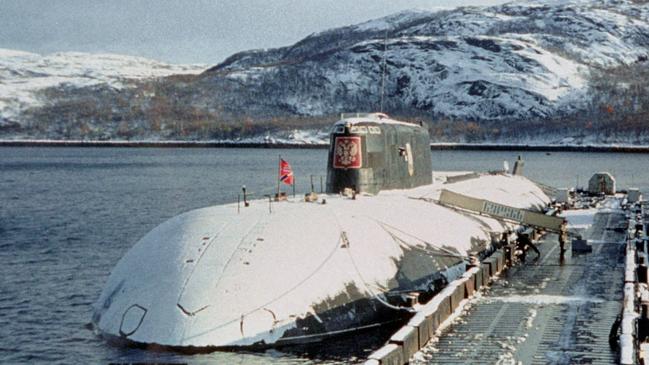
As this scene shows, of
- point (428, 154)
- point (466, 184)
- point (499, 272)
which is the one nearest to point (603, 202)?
point (466, 184)

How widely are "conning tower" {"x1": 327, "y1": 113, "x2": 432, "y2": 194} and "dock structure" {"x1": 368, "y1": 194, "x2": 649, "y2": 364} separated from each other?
5.61m

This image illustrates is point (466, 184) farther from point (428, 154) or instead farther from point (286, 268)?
point (286, 268)

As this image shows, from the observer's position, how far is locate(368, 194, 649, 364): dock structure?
19281mm

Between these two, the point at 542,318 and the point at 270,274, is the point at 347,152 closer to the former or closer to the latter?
the point at 270,274

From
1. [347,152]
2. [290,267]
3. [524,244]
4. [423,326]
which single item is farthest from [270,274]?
[524,244]

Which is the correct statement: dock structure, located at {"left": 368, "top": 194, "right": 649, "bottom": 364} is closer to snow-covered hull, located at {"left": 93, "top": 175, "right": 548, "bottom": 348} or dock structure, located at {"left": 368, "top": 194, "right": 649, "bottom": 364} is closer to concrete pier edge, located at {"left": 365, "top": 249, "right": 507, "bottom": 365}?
concrete pier edge, located at {"left": 365, "top": 249, "right": 507, "bottom": 365}

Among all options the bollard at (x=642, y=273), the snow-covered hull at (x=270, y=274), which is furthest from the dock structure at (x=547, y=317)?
the snow-covered hull at (x=270, y=274)

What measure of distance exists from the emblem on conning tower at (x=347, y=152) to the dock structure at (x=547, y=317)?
6130 millimetres

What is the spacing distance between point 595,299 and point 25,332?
16561 millimetres

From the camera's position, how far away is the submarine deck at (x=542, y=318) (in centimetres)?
1953

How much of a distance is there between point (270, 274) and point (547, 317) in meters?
7.00

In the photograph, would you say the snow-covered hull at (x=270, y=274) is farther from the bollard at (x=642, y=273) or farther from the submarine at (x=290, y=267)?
the bollard at (x=642, y=273)

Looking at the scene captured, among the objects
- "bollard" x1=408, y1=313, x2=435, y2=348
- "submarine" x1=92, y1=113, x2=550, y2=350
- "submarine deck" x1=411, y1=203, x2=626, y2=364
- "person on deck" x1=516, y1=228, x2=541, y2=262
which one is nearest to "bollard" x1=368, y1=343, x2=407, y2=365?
"submarine deck" x1=411, y1=203, x2=626, y2=364

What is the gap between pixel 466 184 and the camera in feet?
146
